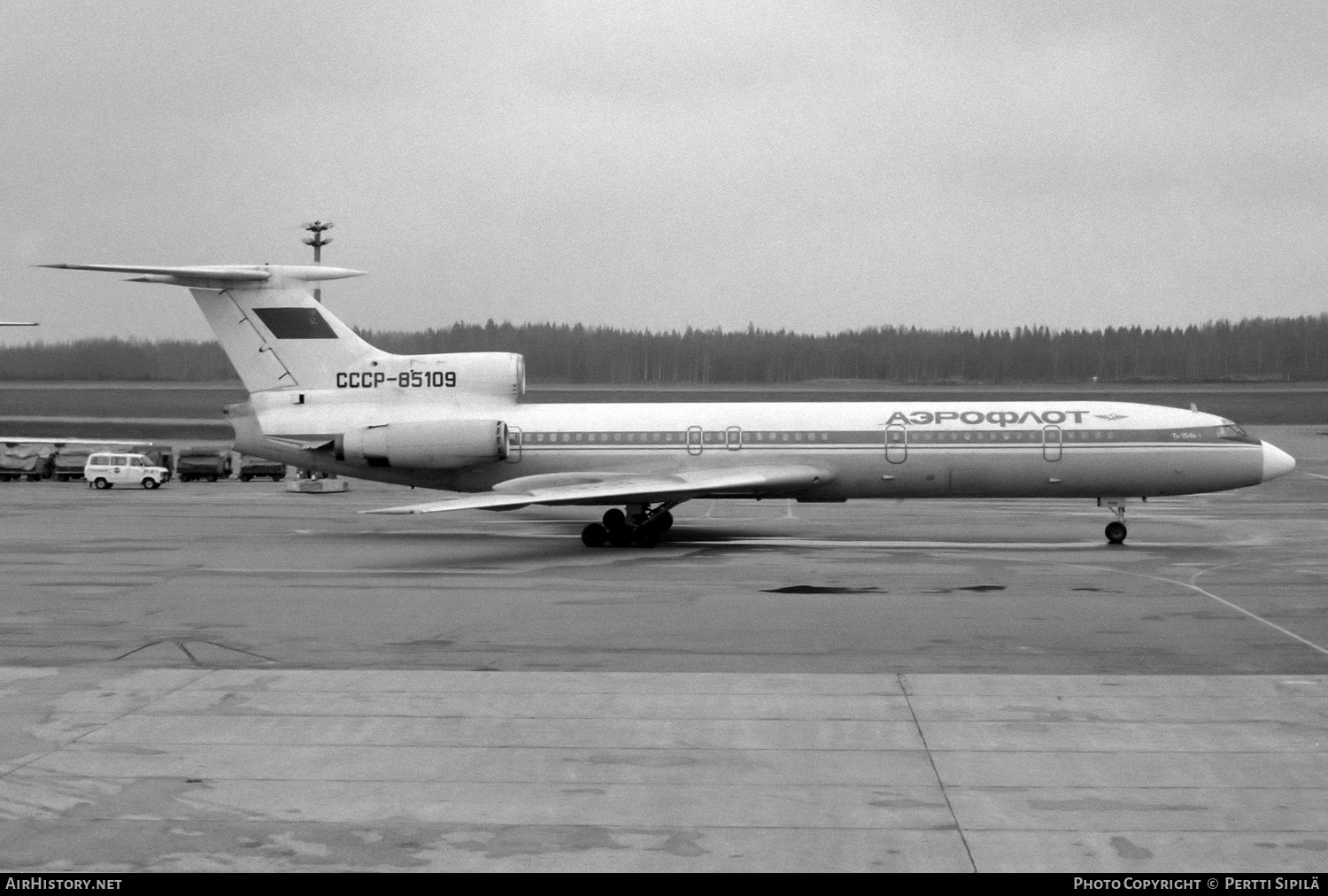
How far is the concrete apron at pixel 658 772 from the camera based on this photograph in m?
8.33

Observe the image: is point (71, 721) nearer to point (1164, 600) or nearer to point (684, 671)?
point (684, 671)

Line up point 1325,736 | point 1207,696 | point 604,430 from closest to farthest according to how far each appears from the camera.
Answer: point 1325,736
point 1207,696
point 604,430

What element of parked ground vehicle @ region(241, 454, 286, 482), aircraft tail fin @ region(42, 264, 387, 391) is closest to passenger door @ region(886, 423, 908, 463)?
aircraft tail fin @ region(42, 264, 387, 391)

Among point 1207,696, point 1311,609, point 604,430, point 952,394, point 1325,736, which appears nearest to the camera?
point 1325,736

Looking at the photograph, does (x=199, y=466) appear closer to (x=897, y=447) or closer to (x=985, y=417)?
(x=897, y=447)

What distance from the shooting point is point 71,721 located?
11812 millimetres

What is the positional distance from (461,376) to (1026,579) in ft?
51.6

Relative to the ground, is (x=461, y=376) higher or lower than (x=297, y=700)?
higher

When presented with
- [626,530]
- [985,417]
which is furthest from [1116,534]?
[626,530]

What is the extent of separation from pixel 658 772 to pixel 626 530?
18.9 meters

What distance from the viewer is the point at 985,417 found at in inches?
1189

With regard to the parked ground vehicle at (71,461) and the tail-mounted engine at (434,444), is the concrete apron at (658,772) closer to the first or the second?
the tail-mounted engine at (434,444)

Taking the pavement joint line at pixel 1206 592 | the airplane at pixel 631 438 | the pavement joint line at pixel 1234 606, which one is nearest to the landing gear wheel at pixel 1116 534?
the airplane at pixel 631 438
